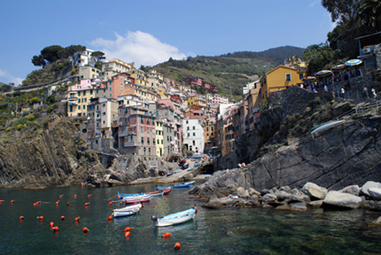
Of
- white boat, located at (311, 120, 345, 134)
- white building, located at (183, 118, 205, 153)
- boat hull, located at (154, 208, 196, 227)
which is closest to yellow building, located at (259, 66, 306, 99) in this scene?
white boat, located at (311, 120, 345, 134)

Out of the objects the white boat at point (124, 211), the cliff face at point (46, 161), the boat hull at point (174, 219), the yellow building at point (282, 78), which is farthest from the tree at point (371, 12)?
the cliff face at point (46, 161)

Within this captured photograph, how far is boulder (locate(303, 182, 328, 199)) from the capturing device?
1110 inches

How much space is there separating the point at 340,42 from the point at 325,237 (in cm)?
4290

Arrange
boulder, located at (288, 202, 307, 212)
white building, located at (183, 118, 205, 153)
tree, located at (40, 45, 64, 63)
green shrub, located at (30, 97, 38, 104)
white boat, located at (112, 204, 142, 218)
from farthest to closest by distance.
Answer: tree, located at (40, 45, 64, 63) < green shrub, located at (30, 97, 38, 104) < white building, located at (183, 118, 205, 153) < white boat, located at (112, 204, 142, 218) < boulder, located at (288, 202, 307, 212)

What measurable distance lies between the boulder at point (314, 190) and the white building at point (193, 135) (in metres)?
67.1

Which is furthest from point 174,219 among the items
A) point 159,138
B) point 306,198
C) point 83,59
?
point 83,59

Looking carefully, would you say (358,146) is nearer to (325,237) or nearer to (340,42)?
(325,237)

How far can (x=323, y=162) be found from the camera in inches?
1188

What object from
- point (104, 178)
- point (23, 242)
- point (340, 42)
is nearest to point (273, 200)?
point (23, 242)

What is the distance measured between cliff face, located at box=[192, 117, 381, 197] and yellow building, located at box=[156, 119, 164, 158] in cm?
4299

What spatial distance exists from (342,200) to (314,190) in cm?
Answer: 345

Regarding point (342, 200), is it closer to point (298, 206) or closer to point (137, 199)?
point (298, 206)

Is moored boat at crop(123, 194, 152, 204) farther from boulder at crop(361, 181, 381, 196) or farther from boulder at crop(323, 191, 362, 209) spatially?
boulder at crop(361, 181, 381, 196)

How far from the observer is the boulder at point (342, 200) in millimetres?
24766
